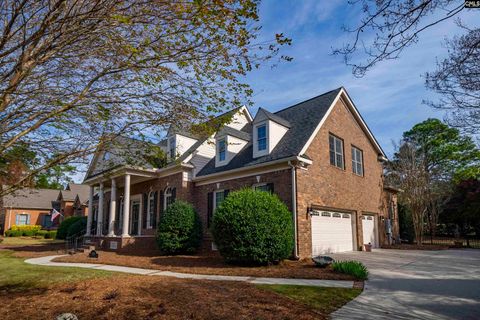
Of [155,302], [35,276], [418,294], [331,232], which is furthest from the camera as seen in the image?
[331,232]

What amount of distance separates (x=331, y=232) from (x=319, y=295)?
9.25 metres

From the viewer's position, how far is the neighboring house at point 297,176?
561 inches

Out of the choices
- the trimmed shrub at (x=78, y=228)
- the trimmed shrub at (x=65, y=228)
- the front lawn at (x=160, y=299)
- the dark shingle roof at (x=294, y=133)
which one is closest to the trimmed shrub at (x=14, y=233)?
the trimmed shrub at (x=65, y=228)

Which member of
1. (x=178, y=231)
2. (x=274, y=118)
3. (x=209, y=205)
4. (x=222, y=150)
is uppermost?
(x=274, y=118)

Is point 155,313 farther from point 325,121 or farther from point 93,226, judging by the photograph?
point 93,226

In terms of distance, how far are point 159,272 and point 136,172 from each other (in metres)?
9.40

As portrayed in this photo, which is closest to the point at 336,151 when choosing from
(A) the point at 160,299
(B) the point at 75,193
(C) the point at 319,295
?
(C) the point at 319,295

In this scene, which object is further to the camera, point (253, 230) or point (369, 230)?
point (369, 230)

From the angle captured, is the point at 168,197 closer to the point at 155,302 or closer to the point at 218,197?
the point at 218,197

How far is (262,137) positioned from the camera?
15.8 meters

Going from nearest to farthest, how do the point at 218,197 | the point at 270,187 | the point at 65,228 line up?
1. the point at 270,187
2. the point at 218,197
3. the point at 65,228

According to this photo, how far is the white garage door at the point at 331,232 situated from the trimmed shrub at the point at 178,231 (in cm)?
547

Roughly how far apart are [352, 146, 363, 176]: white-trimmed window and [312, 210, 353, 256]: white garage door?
9.37ft

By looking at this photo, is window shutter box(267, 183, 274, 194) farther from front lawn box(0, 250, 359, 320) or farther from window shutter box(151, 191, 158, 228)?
window shutter box(151, 191, 158, 228)
